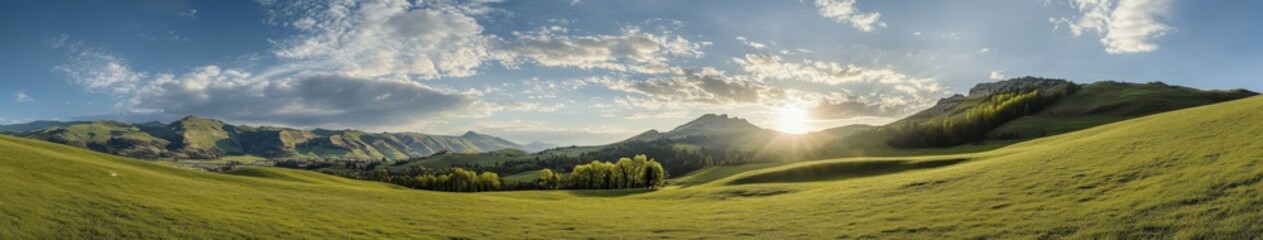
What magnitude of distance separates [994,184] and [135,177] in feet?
206

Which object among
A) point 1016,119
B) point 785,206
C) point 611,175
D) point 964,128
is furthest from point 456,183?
point 1016,119

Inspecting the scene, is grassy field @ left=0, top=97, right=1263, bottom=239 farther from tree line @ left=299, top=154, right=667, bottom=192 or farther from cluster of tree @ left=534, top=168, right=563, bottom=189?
cluster of tree @ left=534, top=168, right=563, bottom=189

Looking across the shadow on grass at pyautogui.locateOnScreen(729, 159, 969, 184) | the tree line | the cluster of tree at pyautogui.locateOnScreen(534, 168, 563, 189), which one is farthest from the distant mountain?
the cluster of tree at pyautogui.locateOnScreen(534, 168, 563, 189)

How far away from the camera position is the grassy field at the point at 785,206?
81.4 feet

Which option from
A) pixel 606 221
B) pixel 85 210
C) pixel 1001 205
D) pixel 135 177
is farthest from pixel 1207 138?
pixel 135 177

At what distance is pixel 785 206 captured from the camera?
4247cm

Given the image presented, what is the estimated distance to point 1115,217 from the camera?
2519 centimetres

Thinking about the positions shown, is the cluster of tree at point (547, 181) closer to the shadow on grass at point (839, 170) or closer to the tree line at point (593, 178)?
the tree line at point (593, 178)

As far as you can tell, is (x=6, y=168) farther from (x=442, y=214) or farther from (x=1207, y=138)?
(x=1207, y=138)

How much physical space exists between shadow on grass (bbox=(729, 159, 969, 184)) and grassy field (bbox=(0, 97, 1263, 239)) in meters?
23.1

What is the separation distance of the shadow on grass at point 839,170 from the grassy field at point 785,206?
75.6 feet

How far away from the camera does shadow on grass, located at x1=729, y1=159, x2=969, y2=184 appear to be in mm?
72812

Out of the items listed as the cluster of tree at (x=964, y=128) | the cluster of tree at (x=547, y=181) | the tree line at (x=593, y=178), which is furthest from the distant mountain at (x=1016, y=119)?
the cluster of tree at (x=547, y=181)

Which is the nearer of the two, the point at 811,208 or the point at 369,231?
the point at 369,231
